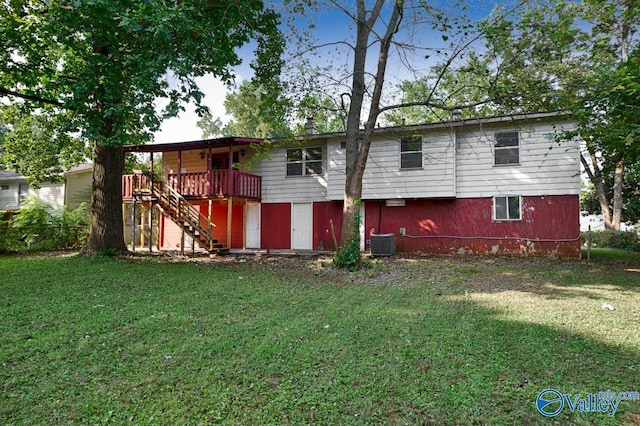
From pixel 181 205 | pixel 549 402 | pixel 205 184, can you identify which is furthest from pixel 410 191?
pixel 549 402

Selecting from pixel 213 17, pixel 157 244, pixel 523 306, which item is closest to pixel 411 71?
pixel 213 17

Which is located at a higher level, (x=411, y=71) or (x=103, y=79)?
(x=411, y=71)

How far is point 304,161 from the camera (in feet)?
50.9

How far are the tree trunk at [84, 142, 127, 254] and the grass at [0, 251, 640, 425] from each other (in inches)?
149

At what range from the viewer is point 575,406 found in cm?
274

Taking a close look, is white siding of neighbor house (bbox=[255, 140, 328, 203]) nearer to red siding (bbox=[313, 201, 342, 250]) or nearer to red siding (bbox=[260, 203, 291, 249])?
red siding (bbox=[260, 203, 291, 249])

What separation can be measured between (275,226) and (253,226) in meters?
1.09

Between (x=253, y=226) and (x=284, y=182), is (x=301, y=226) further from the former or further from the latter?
(x=253, y=226)

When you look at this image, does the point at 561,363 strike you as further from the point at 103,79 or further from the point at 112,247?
the point at 112,247

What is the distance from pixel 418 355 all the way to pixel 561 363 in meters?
→ 1.35

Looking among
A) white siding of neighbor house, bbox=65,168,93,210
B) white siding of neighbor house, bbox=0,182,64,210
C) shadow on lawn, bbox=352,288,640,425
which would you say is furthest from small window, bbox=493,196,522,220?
white siding of neighbor house, bbox=0,182,64,210

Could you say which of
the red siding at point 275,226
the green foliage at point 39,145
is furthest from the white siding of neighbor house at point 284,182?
the green foliage at point 39,145

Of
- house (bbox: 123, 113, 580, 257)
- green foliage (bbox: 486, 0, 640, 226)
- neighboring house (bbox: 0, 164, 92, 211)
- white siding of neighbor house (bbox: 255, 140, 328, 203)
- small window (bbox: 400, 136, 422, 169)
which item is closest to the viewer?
green foliage (bbox: 486, 0, 640, 226)

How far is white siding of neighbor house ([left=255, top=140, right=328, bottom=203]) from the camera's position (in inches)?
599
